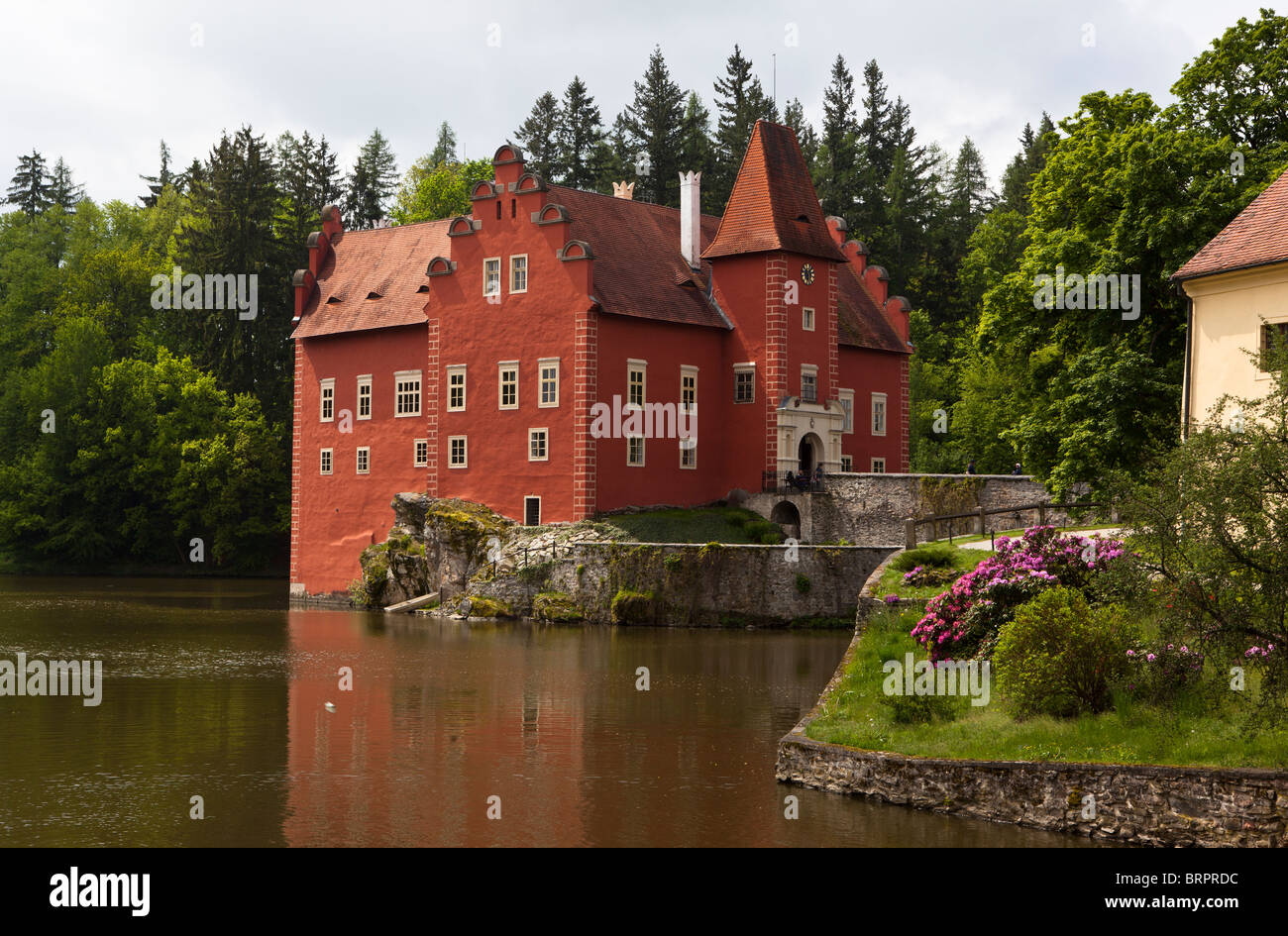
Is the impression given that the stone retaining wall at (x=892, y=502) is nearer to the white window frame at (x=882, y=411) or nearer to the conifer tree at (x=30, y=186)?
the white window frame at (x=882, y=411)

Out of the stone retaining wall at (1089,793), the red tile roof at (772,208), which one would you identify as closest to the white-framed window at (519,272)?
the red tile roof at (772,208)

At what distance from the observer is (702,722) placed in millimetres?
22438

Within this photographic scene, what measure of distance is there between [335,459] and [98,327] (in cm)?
A: 2443

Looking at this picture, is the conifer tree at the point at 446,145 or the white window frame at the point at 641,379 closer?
the white window frame at the point at 641,379

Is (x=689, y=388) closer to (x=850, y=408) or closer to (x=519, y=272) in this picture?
(x=519, y=272)

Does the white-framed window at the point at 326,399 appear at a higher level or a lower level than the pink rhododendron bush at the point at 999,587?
higher

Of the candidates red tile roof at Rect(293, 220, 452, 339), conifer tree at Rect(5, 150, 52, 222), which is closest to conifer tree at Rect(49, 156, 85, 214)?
conifer tree at Rect(5, 150, 52, 222)

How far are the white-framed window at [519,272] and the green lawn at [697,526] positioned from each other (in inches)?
351

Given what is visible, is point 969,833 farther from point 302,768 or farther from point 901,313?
point 901,313

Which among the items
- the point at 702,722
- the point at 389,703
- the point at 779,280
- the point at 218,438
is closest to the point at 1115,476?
the point at 702,722

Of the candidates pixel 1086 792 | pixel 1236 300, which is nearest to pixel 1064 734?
pixel 1086 792

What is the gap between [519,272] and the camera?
5025 centimetres

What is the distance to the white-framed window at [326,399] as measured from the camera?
5794 cm

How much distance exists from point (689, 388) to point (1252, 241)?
2558 centimetres
